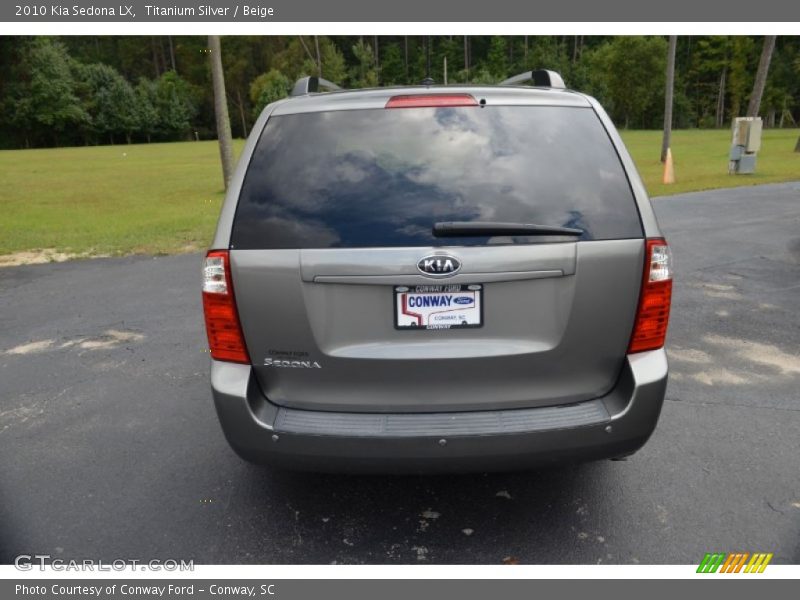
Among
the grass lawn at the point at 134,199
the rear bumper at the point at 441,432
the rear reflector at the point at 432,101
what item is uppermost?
the rear reflector at the point at 432,101

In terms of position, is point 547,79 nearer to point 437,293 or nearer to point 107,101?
point 437,293

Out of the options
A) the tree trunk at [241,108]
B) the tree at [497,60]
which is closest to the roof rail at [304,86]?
the tree trunk at [241,108]

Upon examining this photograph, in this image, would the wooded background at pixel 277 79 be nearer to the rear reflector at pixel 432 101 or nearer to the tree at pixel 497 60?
the tree at pixel 497 60

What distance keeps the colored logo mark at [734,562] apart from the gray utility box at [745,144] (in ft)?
62.4

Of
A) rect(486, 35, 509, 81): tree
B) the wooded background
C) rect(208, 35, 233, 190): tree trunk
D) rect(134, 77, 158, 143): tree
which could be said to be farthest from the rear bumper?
rect(486, 35, 509, 81): tree

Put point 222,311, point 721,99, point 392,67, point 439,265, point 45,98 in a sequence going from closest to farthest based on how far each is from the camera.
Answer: point 439,265 → point 222,311 → point 45,98 → point 721,99 → point 392,67

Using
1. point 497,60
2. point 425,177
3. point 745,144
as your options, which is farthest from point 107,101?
point 425,177

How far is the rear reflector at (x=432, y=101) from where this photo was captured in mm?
2838

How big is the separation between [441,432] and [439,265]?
2.16ft

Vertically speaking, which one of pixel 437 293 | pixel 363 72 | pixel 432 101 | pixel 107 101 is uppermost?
pixel 432 101

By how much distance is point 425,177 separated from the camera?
2701mm

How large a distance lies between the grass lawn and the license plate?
8.35 m

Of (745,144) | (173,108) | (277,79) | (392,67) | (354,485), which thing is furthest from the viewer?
(392,67)

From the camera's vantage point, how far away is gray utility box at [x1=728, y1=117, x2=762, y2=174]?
1922cm
